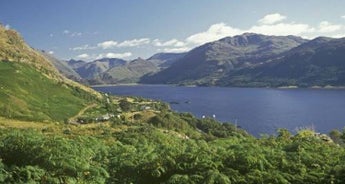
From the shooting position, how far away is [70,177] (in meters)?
20.6

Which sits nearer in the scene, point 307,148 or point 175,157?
point 175,157

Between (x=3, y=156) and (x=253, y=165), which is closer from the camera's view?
(x=253, y=165)

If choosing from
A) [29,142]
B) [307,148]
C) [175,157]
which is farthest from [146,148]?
[307,148]

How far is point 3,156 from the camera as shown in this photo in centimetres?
2344

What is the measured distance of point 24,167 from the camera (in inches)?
846

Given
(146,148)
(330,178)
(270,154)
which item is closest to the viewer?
(330,178)

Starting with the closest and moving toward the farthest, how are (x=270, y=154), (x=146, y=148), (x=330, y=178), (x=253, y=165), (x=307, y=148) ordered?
(x=330, y=178) < (x=253, y=165) < (x=270, y=154) < (x=307, y=148) < (x=146, y=148)

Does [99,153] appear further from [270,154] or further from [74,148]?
[270,154]

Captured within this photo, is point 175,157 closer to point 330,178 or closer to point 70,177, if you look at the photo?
point 70,177

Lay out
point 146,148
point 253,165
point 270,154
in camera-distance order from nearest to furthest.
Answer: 1. point 253,165
2. point 270,154
3. point 146,148

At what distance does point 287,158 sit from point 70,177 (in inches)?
414

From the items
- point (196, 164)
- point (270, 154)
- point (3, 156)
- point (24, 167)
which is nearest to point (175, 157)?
point (196, 164)

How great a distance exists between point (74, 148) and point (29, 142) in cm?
227

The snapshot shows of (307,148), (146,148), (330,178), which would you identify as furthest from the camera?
(146,148)
